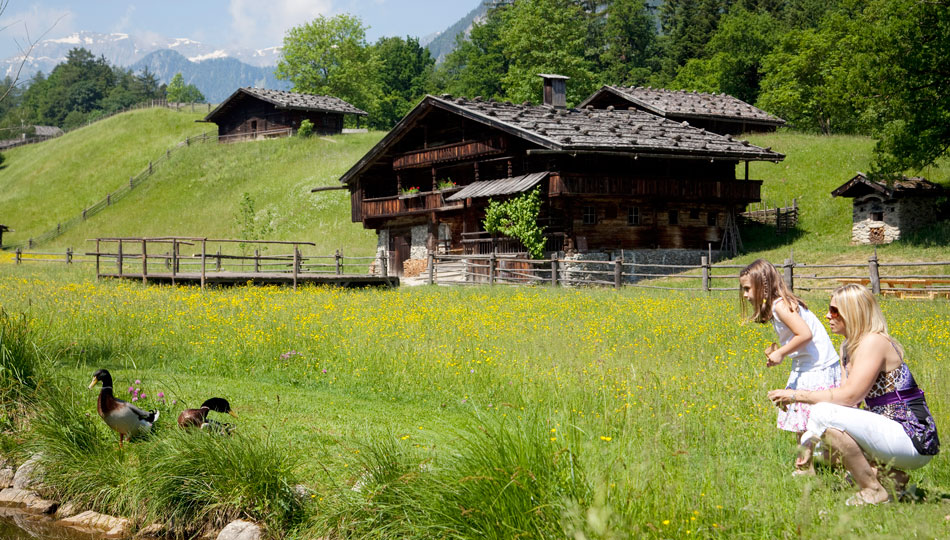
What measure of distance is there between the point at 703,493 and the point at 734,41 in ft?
224

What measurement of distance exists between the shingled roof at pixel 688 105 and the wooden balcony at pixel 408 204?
14.7 metres

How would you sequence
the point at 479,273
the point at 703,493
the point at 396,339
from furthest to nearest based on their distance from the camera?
1. the point at 479,273
2. the point at 396,339
3. the point at 703,493

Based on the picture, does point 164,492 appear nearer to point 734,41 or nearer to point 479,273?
point 479,273

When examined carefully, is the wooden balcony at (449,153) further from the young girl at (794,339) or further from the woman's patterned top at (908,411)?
the woman's patterned top at (908,411)

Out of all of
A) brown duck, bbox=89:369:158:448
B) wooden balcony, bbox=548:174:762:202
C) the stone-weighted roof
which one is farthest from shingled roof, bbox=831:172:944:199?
brown duck, bbox=89:369:158:448

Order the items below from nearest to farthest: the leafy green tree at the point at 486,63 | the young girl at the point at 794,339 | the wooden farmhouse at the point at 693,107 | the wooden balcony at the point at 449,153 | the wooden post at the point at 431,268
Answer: the young girl at the point at 794,339
the wooden post at the point at 431,268
the wooden balcony at the point at 449,153
the wooden farmhouse at the point at 693,107
the leafy green tree at the point at 486,63

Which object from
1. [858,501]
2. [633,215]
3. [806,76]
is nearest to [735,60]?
[806,76]

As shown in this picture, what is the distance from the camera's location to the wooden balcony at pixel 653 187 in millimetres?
30234

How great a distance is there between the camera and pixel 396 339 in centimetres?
1340

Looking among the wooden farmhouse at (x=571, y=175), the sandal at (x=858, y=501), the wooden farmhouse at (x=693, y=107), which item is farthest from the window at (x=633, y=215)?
the sandal at (x=858, y=501)

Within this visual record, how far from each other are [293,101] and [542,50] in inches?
805

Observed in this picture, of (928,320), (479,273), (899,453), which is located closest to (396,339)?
(899,453)

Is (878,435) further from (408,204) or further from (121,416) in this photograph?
(408,204)

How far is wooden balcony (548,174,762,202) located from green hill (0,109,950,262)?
105 inches
